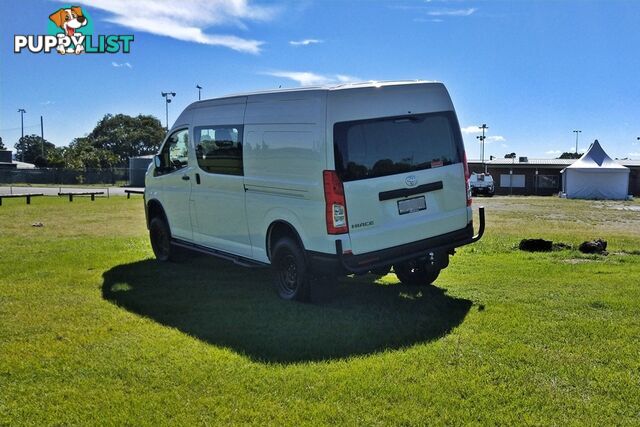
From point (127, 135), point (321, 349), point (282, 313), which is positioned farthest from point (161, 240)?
point (127, 135)

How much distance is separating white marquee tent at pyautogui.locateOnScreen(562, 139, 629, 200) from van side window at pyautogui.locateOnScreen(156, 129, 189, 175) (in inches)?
1676

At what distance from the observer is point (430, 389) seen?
13.8 ft

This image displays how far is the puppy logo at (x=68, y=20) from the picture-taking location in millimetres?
22859

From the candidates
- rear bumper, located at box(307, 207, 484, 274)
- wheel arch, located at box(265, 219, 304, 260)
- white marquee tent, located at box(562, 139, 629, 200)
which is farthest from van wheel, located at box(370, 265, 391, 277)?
white marquee tent, located at box(562, 139, 629, 200)

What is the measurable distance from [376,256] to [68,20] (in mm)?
21265

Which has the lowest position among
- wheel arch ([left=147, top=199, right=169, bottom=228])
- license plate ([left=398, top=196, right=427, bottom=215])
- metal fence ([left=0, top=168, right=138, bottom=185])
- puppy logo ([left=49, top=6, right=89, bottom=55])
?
wheel arch ([left=147, top=199, right=169, bottom=228])

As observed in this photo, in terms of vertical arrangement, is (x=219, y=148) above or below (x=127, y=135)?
below

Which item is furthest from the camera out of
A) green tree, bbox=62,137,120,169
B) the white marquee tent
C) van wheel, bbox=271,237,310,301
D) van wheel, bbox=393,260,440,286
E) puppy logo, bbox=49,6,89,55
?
green tree, bbox=62,137,120,169

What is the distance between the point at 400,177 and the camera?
646 cm

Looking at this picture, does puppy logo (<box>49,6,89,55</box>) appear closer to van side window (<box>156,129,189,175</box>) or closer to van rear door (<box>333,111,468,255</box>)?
van side window (<box>156,129,189,175</box>)

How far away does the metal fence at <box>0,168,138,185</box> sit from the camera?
197 ft

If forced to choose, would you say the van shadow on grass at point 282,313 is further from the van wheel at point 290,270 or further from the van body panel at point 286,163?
the van body panel at point 286,163

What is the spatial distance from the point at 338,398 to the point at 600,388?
1.89 m

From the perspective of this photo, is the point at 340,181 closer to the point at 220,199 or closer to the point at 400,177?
the point at 400,177
